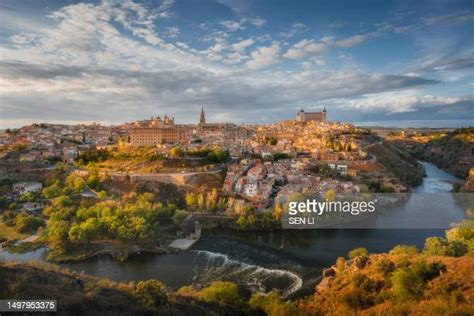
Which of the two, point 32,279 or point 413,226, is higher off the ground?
point 32,279

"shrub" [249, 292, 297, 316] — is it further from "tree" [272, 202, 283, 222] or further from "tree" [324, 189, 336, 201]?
"tree" [324, 189, 336, 201]

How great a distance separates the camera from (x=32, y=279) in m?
4.36

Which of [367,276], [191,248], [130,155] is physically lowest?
[191,248]

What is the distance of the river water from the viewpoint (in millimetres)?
7716

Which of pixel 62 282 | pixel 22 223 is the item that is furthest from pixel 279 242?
pixel 22 223

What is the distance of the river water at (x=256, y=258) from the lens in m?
7.72

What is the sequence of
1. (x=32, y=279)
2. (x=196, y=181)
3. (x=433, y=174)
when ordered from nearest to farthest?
1. (x=32, y=279)
2. (x=196, y=181)
3. (x=433, y=174)

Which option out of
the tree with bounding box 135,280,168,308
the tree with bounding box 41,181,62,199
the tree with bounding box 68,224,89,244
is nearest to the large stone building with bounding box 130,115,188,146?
the tree with bounding box 41,181,62,199

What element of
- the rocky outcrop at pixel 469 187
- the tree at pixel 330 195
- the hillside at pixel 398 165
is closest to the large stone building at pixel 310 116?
the hillside at pixel 398 165

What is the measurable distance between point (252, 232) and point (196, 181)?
4.30m

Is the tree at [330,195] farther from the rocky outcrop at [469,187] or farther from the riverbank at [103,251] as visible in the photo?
the rocky outcrop at [469,187]

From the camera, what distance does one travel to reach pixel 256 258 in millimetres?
8953

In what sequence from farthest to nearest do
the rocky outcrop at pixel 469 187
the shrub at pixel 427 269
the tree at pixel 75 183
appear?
the rocky outcrop at pixel 469 187, the tree at pixel 75 183, the shrub at pixel 427 269

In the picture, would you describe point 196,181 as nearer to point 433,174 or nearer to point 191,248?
point 191,248
